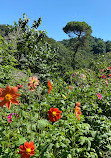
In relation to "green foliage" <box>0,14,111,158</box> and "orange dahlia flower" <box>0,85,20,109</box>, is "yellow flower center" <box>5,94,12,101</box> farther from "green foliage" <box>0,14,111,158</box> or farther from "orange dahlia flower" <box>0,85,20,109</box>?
"green foliage" <box>0,14,111,158</box>

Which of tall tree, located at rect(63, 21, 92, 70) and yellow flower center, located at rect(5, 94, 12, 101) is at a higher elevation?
tall tree, located at rect(63, 21, 92, 70)

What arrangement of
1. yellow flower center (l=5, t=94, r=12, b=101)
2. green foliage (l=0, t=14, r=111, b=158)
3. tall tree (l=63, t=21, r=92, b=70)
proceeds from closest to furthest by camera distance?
1. yellow flower center (l=5, t=94, r=12, b=101)
2. green foliage (l=0, t=14, r=111, b=158)
3. tall tree (l=63, t=21, r=92, b=70)

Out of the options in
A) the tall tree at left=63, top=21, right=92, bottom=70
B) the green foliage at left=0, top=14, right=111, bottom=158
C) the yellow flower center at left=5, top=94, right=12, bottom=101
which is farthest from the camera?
the tall tree at left=63, top=21, right=92, bottom=70

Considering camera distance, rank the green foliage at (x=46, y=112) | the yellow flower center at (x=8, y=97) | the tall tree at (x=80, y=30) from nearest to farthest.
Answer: the yellow flower center at (x=8, y=97), the green foliage at (x=46, y=112), the tall tree at (x=80, y=30)

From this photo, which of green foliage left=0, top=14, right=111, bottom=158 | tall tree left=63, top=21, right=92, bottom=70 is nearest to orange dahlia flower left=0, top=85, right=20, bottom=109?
green foliage left=0, top=14, right=111, bottom=158

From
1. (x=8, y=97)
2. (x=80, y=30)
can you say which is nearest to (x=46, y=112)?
(x=8, y=97)

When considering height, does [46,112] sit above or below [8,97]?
below

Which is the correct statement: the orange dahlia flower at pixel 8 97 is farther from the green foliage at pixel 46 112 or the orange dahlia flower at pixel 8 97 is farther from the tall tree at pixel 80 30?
the tall tree at pixel 80 30

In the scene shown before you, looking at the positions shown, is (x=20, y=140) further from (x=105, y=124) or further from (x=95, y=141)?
(x=105, y=124)

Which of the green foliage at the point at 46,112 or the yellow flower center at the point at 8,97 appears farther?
the green foliage at the point at 46,112

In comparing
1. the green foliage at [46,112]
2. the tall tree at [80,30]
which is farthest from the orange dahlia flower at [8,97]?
the tall tree at [80,30]

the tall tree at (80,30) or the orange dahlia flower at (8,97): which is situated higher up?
the tall tree at (80,30)

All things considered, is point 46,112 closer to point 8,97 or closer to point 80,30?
point 8,97

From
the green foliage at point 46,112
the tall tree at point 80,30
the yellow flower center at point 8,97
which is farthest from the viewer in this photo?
the tall tree at point 80,30
